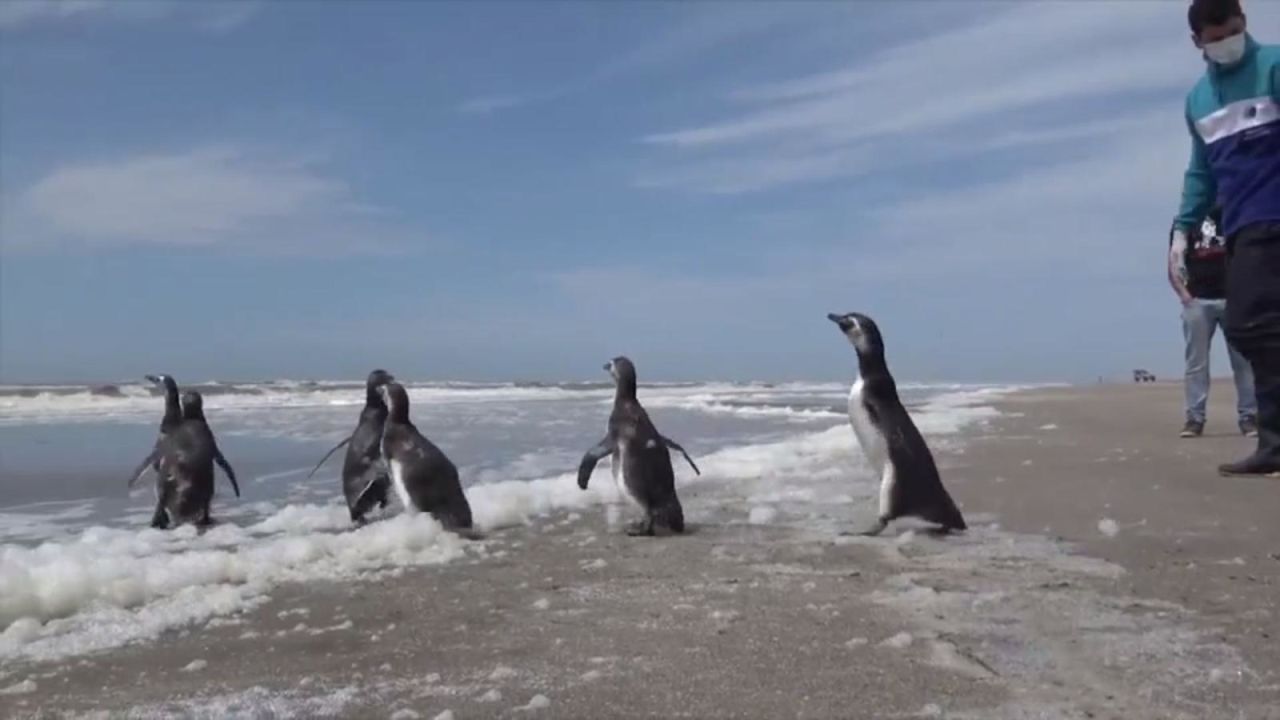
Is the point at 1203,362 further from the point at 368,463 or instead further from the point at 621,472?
the point at 368,463

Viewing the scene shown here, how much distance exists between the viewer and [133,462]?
36.8 ft

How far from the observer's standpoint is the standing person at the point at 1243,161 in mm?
5637

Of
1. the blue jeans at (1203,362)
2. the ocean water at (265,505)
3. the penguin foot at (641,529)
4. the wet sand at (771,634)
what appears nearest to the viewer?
the wet sand at (771,634)

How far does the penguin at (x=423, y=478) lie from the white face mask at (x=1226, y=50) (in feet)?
14.4

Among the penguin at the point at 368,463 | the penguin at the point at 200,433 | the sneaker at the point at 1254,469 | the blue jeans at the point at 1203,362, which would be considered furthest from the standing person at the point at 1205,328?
the penguin at the point at 200,433

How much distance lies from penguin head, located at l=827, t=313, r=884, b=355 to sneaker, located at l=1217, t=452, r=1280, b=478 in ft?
7.34

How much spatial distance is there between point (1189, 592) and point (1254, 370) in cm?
297

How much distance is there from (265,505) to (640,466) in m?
2.88

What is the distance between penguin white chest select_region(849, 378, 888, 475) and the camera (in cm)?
591

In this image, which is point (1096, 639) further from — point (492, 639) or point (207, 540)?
point (207, 540)

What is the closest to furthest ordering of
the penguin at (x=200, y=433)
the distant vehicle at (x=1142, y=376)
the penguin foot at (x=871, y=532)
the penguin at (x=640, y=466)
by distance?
the penguin foot at (x=871, y=532) → the penguin at (x=640, y=466) → the penguin at (x=200, y=433) → the distant vehicle at (x=1142, y=376)

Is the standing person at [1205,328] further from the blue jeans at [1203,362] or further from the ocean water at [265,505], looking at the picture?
the ocean water at [265,505]

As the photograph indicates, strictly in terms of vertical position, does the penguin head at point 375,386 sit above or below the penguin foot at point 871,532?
above

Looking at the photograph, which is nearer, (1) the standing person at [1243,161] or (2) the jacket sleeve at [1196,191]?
(1) the standing person at [1243,161]
